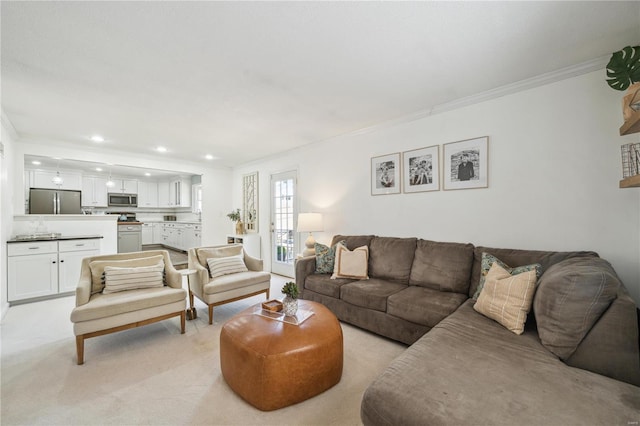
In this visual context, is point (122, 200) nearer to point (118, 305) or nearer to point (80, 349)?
point (118, 305)

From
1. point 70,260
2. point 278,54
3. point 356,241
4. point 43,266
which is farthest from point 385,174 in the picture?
point 43,266

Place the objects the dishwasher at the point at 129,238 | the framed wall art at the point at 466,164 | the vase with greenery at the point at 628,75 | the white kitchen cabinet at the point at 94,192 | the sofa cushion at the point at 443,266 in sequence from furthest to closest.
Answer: the white kitchen cabinet at the point at 94,192 < the dishwasher at the point at 129,238 < the framed wall art at the point at 466,164 < the sofa cushion at the point at 443,266 < the vase with greenery at the point at 628,75

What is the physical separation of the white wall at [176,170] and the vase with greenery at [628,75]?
21.3 ft

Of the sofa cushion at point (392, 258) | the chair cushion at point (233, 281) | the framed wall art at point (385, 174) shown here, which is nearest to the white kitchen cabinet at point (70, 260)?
the chair cushion at point (233, 281)

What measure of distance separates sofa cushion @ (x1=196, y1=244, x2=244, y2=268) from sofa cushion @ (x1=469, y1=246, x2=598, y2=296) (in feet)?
9.32

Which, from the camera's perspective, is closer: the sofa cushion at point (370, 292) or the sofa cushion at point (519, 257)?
the sofa cushion at point (519, 257)

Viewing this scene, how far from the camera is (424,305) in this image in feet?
7.53

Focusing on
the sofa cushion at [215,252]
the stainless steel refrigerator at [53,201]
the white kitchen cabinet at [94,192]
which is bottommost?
the sofa cushion at [215,252]

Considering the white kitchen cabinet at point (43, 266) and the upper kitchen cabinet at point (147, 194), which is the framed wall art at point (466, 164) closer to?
the white kitchen cabinet at point (43, 266)

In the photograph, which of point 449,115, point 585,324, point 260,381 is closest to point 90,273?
point 260,381

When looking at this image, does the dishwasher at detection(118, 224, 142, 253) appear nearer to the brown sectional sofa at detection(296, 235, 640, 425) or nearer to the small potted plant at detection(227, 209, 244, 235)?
the small potted plant at detection(227, 209, 244, 235)

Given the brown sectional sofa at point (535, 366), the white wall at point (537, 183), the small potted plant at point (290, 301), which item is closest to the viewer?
the brown sectional sofa at point (535, 366)

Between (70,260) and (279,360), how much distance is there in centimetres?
418

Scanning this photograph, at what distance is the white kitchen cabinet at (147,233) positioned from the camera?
8.36m
